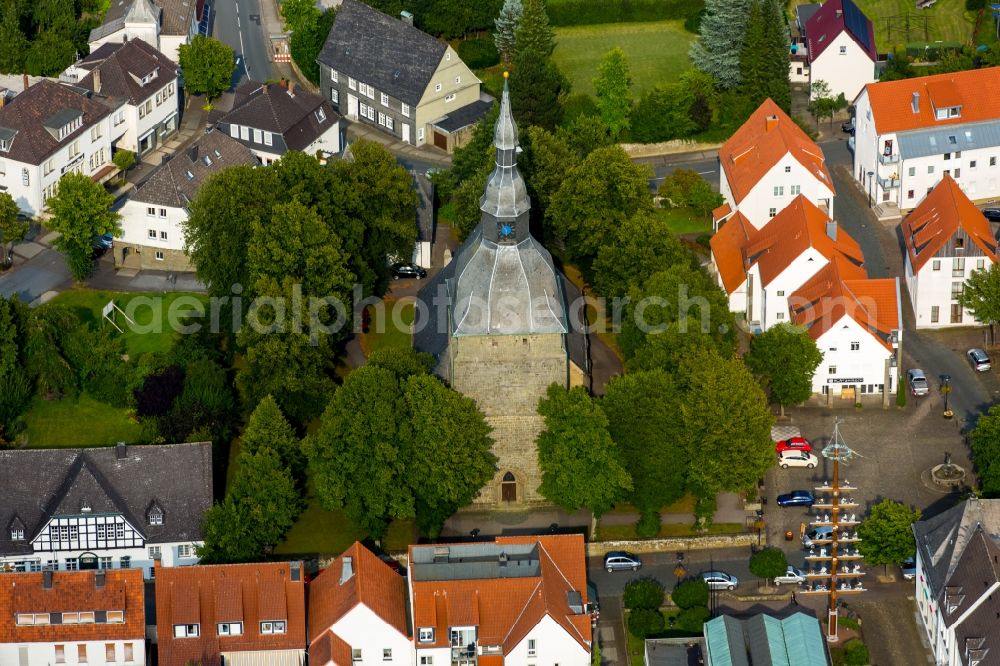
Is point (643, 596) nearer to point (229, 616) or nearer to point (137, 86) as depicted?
point (229, 616)

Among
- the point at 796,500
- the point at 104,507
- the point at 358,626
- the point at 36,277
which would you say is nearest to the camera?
the point at 358,626

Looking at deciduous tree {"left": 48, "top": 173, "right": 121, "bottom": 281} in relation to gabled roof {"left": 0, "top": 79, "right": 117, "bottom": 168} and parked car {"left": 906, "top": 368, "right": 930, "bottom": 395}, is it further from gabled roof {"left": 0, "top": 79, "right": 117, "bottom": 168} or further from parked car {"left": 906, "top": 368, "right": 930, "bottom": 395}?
parked car {"left": 906, "top": 368, "right": 930, "bottom": 395}

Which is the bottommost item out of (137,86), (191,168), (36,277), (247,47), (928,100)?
(36,277)

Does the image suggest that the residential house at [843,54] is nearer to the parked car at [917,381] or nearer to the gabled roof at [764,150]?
the gabled roof at [764,150]

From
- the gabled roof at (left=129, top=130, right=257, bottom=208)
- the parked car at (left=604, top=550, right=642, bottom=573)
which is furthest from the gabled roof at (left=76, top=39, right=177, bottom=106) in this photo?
the parked car at (left=604, top=550, right=642, bottom=573)

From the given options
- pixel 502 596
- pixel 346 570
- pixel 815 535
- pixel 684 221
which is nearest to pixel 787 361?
pixel 815 535

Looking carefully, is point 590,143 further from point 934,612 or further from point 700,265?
point 934,612

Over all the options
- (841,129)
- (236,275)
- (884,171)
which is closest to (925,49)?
(841,129)

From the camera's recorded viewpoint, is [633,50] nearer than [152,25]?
No
